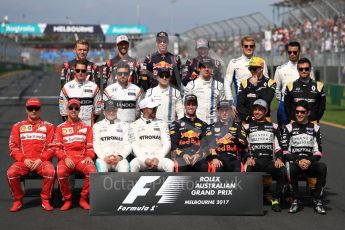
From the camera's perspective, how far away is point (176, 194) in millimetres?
8609

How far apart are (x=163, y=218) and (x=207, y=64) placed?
2.63 m

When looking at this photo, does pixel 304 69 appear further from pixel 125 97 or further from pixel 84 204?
pixel 84 204

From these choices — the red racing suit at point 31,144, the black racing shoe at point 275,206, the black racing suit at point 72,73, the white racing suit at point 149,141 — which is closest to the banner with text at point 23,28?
the black racing suit at point 72,73

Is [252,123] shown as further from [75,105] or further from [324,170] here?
[75,105]

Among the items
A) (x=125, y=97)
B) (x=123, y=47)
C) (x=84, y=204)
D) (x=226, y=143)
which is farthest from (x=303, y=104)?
(x=84, y=204)

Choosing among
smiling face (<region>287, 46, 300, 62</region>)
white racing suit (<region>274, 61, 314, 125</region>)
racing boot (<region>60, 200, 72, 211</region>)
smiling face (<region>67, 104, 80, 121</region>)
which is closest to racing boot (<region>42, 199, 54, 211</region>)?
racing boot (<region>60, 200, 72, 211</region>)

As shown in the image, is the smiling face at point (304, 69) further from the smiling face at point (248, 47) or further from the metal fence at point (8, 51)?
the metal fence at point (8, 51)

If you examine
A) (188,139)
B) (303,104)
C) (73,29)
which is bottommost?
(188,139)

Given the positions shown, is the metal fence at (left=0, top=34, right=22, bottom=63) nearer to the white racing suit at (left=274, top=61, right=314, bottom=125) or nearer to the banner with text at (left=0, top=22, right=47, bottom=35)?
the banner with text at (left=0, top=22, right=47, bottom=35)

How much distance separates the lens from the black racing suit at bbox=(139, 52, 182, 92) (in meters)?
10.9

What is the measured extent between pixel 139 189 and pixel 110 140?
0.94m

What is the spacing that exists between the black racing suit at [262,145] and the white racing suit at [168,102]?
1.21m

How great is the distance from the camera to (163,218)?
844 cm

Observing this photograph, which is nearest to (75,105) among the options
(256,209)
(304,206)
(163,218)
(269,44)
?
(163,218)
